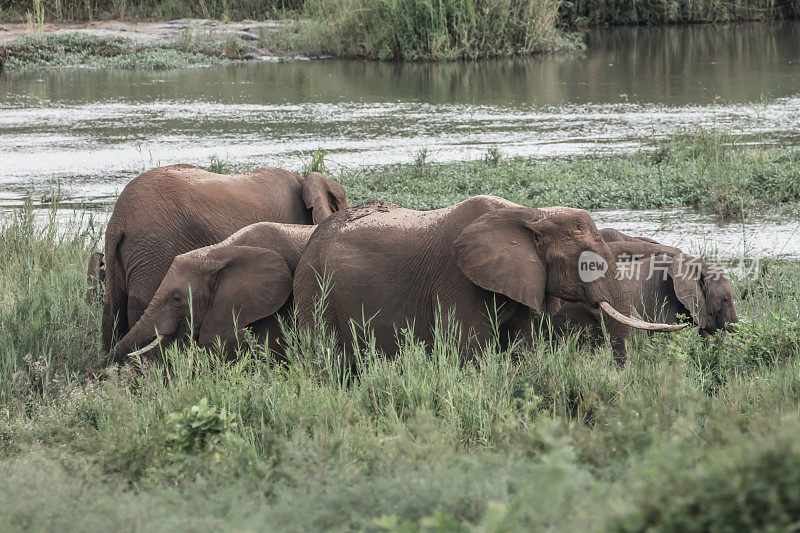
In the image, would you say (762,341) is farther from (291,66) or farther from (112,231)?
(291,66)

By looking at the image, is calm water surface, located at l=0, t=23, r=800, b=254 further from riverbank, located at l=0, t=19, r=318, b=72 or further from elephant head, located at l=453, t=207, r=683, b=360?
elephant head, located at l=453, t=207, r=683, b=360

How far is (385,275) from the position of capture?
19.0 feet

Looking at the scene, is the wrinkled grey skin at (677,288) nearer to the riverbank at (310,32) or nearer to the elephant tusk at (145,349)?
the elephant tusk at (145,349)

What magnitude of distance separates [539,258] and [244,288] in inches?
70.8

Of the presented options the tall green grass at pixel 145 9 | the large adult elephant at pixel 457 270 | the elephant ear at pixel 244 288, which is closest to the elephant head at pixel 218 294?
the elephant ear at pixel 244 288

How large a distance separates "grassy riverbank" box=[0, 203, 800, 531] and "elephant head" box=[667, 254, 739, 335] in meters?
0.21

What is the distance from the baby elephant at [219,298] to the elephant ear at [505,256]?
49.0 inches

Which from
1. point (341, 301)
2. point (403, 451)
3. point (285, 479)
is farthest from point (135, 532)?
point (341, 301)

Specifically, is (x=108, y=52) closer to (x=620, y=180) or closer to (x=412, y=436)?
(x=620, y=180)

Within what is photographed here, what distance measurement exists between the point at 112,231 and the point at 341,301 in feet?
6.59

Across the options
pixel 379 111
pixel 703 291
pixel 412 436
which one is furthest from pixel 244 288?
pixel 379 111

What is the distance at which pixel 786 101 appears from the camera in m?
17.8

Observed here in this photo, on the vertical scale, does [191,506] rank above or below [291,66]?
below

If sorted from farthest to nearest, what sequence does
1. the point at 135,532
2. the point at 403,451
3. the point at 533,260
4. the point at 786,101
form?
the point at 786,101, the point at 533,260, the point at 403,451, the point at 135,532
